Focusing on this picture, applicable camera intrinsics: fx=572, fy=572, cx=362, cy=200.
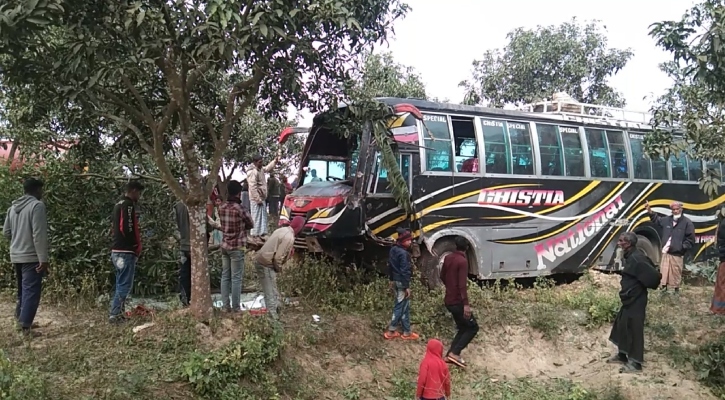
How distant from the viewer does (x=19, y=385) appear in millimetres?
4254

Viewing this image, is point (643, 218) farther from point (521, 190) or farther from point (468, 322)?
point (468, 322)

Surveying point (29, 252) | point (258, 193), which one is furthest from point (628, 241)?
point (29, 252)

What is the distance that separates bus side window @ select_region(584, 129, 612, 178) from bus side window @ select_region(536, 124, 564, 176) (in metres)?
0.76

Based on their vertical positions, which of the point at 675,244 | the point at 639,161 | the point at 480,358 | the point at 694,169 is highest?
the point at 639,161

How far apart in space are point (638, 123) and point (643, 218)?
1.89 meters

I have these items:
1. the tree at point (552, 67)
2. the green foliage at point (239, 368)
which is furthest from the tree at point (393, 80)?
the green foliage at point (239, 368)

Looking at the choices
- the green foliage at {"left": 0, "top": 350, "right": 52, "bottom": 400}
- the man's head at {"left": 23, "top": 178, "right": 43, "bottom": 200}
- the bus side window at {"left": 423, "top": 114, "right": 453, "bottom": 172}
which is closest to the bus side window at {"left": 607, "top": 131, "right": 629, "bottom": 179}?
the bus side window at {"left": 423, "top": 114, "right": 453, "bottom": 172}

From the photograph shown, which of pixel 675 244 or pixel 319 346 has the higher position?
pixel 675 244

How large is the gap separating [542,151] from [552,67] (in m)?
9.63

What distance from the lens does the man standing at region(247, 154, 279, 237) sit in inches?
367

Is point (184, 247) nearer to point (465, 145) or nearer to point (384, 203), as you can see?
point (384, 203)

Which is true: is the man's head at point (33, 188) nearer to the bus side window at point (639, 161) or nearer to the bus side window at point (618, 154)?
the bus side window at point (618, 154)

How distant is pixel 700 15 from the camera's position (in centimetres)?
575

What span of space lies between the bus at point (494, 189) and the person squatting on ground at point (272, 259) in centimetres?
135
